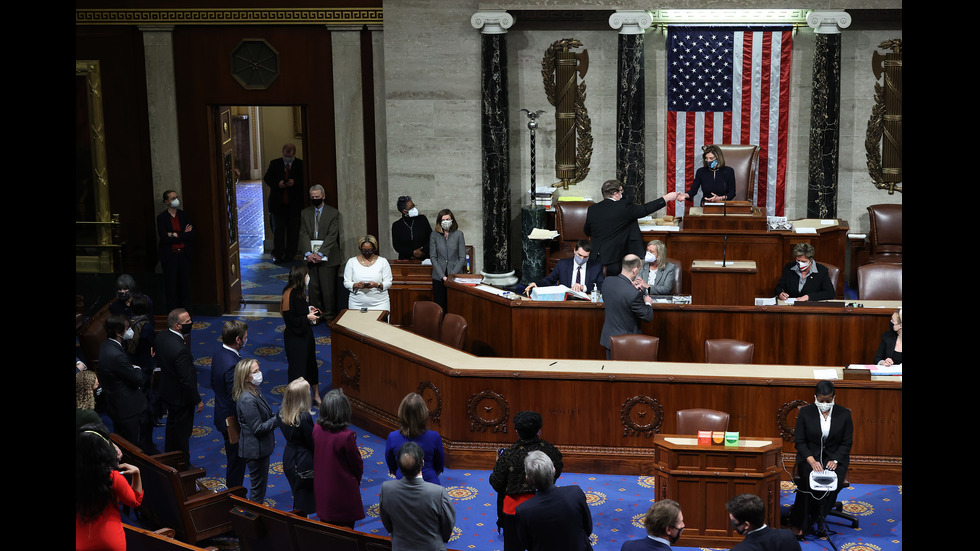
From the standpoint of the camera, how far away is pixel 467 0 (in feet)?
41.3

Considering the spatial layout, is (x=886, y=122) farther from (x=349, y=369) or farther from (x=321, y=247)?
(x=349, y=369)

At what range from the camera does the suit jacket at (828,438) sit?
6.82m

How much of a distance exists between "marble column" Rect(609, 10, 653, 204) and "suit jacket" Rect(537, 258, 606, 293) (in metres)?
3.32

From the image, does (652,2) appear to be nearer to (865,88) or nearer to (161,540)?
(865,88)

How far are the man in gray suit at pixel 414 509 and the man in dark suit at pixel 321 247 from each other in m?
7.11

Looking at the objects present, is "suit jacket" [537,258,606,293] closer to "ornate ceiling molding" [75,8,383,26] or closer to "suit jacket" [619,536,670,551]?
"ornate ceiling molding" [75,8,383,26]

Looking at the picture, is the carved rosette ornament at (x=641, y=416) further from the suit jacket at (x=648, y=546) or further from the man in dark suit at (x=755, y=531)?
the suit jacket at (x=648, y=546)

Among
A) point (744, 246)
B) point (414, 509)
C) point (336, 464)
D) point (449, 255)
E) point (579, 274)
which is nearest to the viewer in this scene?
point (414, 509)

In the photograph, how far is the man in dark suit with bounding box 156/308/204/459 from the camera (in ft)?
24.9

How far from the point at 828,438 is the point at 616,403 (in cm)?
175

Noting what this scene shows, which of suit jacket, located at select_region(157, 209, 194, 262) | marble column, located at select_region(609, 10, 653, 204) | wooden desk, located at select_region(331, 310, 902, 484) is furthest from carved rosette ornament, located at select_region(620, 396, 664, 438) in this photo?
suit jacket, located at select_region(157, 209, 194, 262)

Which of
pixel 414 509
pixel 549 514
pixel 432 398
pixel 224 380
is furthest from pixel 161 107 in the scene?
pixel 549 514

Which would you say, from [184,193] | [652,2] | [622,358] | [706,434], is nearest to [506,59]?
[652,2]

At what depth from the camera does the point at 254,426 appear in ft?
22.1
